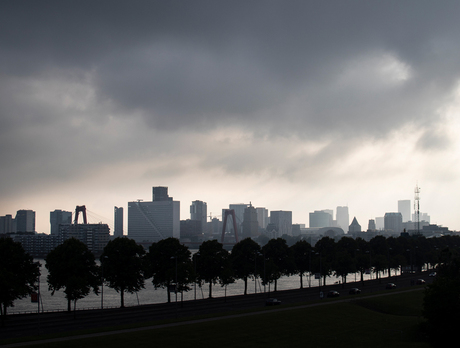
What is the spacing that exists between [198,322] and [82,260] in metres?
29.5

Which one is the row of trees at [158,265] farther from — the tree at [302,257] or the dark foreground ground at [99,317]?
the dark foreground ground at [99,317]

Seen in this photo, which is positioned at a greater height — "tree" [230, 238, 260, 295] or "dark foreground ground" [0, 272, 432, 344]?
"tree" [230, 238, 260, 295]

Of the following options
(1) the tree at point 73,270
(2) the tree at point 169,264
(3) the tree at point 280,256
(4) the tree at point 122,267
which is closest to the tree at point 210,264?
(2) the tree at point 169,264

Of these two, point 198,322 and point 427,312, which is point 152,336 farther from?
point 427,312

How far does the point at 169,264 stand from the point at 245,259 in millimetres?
22305

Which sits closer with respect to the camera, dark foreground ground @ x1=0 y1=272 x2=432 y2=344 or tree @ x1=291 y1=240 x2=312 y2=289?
dark foreground ground @ x1=0 y1=272 x2=432 y2=344

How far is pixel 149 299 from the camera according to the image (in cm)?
11194

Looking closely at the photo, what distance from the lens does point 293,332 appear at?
4809cm

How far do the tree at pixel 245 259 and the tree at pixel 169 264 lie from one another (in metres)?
15.7

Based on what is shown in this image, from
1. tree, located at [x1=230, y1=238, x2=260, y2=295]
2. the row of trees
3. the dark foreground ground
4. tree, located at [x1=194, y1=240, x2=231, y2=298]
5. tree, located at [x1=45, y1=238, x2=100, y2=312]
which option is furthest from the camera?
tree, located at [x1=230, y1=238, x2=260, y2=295]

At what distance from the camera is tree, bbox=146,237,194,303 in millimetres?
77875

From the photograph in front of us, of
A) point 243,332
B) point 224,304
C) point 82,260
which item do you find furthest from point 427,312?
point 82,260

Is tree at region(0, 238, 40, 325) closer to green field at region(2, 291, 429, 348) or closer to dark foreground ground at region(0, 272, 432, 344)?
dark foreground ground at region(0, 272, 432, 344)

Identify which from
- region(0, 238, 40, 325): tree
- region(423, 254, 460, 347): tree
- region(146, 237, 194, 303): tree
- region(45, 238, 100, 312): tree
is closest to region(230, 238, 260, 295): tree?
region(146, 237, 194, 303): tree
